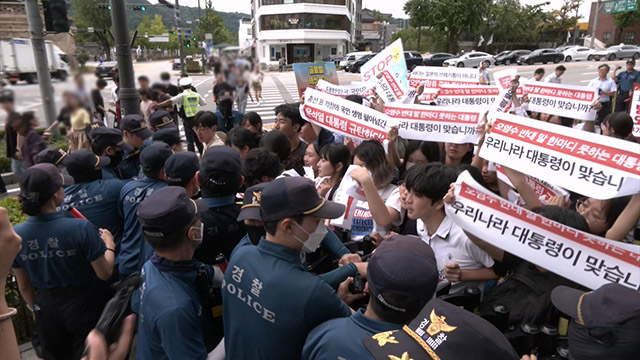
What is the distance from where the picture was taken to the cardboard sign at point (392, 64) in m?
5.91

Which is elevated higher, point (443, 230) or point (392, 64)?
point (392, 64)

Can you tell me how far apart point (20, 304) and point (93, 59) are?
263 centimetres

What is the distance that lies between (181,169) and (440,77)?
5530 millimetres

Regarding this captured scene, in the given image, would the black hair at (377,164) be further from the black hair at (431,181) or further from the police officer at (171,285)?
the police officer at (171,285)

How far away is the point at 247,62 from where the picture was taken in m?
3.71

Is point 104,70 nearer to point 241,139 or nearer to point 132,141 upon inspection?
point 241,139

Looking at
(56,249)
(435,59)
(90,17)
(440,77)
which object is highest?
(435,59)

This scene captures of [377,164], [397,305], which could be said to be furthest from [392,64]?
[397,305]

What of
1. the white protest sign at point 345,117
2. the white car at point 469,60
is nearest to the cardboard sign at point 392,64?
the white protest sign at point 345,117

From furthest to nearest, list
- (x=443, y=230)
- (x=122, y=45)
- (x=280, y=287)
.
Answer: (x=122, y=45)
(x=443, y=230)
(x=280, y=287)

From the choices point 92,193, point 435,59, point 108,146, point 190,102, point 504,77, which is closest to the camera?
point 92,193

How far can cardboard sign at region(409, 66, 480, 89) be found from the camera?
7184 millimetres

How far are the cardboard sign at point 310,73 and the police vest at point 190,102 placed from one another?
1.79 m

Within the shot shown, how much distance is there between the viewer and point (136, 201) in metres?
3.12
